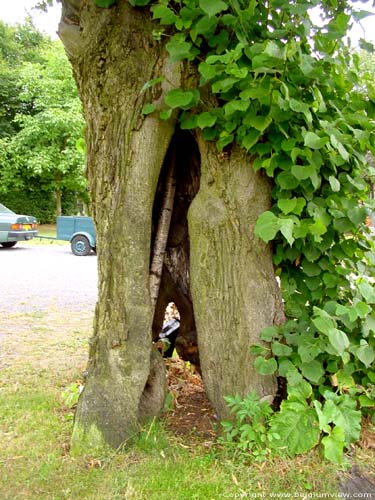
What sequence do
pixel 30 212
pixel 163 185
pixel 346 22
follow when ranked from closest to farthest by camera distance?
1. pixel 346 22
2. pixel 163 185
3. pixel 30 212

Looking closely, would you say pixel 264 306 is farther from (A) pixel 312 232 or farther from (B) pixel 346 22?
(B) pixel 346 22

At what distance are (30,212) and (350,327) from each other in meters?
22.1

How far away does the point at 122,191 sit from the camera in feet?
7.02

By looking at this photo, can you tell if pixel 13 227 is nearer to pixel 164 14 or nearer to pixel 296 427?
pixel 164 14

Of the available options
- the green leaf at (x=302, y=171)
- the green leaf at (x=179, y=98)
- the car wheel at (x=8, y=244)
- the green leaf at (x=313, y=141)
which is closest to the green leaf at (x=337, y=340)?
the green leaf at (x=302, y=171)

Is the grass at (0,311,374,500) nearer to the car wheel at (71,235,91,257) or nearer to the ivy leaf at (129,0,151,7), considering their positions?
the ivy leaf at (129,0,151,7)

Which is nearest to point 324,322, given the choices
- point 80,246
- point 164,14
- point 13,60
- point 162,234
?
point 162,234

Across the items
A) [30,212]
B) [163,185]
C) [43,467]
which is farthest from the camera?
[30,212]

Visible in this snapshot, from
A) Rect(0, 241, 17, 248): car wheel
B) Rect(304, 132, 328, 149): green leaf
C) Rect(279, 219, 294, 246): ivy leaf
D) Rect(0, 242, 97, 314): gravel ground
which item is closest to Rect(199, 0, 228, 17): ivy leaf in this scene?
Rect(304, 132, 328, 149): green leaf

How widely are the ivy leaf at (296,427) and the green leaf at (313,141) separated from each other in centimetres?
109

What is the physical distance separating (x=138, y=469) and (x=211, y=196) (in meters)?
1.30

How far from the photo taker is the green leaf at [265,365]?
77.2 inches

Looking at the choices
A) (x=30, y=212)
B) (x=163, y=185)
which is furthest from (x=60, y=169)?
(x=163, y=185)

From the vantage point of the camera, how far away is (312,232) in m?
1.89
